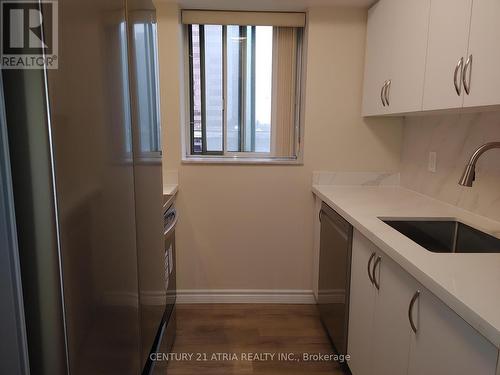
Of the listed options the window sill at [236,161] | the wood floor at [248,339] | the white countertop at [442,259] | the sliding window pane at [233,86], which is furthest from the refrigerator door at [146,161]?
the sliding window pane at [233,86]

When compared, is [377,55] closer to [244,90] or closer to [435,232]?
[244,90]

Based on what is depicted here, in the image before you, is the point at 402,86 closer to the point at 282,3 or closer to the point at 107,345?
the point at 282,3

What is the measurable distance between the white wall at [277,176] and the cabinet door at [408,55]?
1.70 ft

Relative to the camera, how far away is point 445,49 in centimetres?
149

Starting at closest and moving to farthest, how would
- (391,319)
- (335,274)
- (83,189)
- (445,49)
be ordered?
(83,189)
(391,319)
(445,49)
(335,274)

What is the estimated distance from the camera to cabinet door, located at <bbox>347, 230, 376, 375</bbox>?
1.57 meters

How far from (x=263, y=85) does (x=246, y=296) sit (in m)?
1.65

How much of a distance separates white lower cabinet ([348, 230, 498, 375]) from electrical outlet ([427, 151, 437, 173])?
2.60 ft

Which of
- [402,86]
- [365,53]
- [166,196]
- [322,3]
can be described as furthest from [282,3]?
[166,196]

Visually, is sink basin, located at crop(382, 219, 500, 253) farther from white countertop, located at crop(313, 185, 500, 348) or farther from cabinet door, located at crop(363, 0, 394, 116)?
cabinet door, located at crop(363, 0, 394, 116)

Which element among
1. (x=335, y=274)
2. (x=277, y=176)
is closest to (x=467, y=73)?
(x=335, y=274)

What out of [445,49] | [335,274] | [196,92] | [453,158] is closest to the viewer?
[445,49]

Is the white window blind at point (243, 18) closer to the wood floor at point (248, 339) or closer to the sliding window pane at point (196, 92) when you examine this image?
the sliding window pane at point (196, 92)

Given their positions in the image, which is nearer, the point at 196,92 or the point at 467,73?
the point at 467,73
